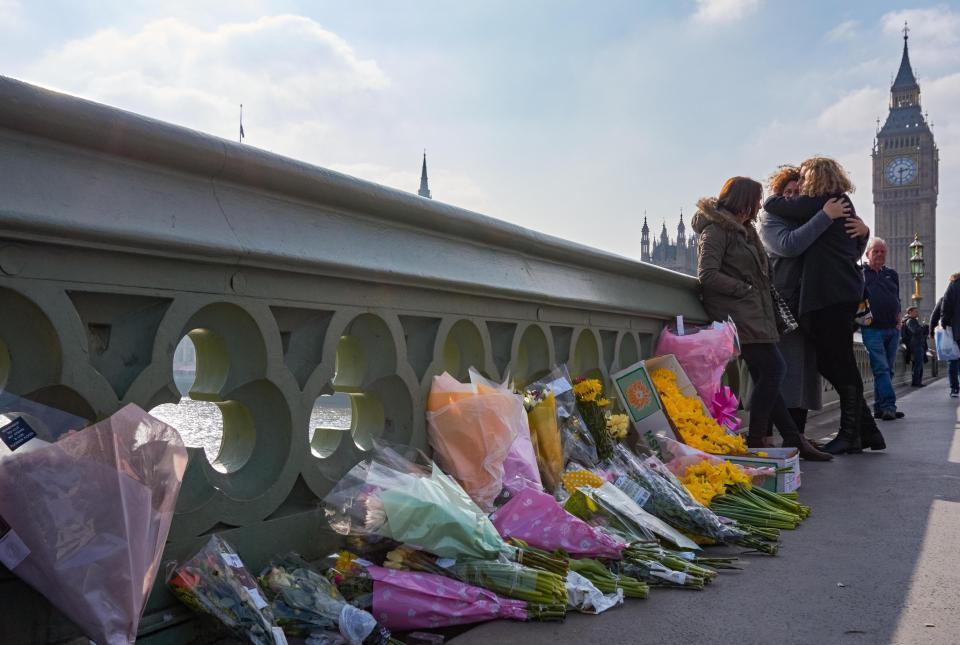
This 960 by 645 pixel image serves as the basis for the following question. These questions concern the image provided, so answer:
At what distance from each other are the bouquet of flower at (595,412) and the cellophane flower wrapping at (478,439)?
88 cm

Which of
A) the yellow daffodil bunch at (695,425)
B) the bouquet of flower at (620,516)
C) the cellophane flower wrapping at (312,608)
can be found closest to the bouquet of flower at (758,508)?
the bouquet of flower at (620,516)

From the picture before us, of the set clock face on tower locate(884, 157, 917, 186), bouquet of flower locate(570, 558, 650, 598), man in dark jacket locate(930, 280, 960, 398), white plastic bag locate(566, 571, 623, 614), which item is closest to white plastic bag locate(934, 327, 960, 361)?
man in dark jacket locate(930, 280, 960, 398)

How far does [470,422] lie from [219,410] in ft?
2.79

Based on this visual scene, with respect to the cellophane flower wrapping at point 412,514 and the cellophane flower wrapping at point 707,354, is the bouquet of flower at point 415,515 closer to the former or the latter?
the cellophane flower wrapping at point 412,514

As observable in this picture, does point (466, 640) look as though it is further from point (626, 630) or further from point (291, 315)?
point (291, 315)

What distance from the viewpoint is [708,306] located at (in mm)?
5738

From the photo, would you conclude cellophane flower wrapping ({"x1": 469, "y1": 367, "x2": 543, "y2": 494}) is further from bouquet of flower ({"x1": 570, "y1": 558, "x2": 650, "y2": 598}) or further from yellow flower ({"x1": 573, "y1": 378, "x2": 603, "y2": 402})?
yellow flower ({"x1": 573, "y1": 378, "x2": 603, "y2": 402})

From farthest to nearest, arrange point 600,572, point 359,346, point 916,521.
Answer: point 916,521 → point 359,346 → point 600,572

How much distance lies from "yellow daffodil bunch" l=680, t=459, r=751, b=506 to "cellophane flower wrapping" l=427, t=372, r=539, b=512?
107cm

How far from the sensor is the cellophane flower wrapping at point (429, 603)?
2.10 meters

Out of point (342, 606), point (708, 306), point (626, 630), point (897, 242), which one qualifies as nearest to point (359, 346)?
point (342, 606)

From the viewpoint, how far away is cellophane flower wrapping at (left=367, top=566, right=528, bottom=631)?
2.10 m

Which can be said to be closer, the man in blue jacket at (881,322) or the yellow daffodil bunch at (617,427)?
the yellow daffodil bunch at (617,427)

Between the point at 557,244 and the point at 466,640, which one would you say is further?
the point at 557,244
